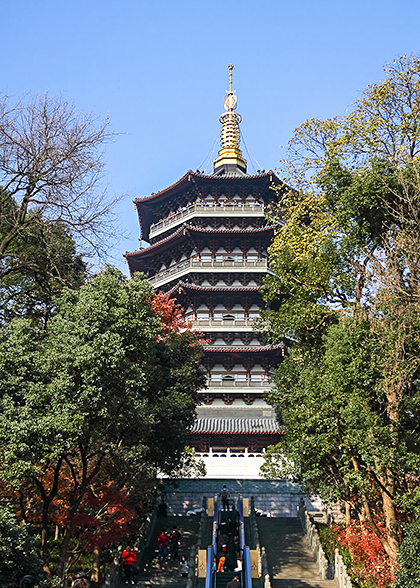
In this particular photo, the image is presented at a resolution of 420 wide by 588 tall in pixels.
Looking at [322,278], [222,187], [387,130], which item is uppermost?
[222,187]

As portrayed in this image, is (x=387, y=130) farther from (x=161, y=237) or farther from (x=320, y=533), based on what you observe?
(x=161, y=237)

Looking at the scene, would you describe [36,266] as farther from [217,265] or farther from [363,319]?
[217,265]

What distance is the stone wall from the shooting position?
1017 inches

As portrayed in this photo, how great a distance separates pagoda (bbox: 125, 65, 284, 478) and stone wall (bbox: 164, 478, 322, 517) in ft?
7.45

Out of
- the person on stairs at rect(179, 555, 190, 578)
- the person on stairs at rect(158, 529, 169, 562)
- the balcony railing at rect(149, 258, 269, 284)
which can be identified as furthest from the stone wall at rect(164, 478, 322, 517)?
the balcony railing at rect(149, 258, 269, 284)

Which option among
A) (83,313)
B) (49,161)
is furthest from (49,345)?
Result: (49,161)

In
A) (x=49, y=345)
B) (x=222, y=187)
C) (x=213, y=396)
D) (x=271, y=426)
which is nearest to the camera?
(x=49, y=345)

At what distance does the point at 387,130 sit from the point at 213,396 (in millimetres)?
19399

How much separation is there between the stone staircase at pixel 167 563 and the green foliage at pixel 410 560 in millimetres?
5685

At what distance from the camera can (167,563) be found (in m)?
18.1

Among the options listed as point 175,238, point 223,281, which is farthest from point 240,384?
point 175,238

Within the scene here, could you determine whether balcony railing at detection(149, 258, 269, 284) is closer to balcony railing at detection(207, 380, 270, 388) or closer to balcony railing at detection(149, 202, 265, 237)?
balcony railing at detection(149, 202, 265, 237)

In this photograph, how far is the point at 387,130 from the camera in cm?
1596

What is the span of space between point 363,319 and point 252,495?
14.6 meters
